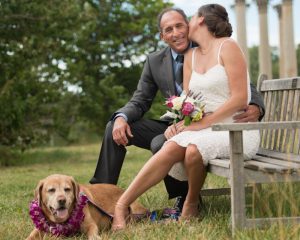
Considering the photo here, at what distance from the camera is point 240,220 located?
4461 mm

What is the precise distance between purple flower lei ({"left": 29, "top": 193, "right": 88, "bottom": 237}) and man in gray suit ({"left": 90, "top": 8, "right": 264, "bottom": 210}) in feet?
3.54

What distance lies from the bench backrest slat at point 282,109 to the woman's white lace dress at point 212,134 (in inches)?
24.4

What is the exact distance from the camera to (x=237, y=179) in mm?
4418

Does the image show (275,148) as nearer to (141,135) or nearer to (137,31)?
(141,135)

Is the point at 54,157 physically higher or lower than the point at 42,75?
lower

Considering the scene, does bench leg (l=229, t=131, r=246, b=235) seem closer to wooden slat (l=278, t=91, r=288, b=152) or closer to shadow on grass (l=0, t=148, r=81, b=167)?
wooden slat (l=278, t=91, r=288, b=152)

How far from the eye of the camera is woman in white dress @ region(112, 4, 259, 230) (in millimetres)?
5023

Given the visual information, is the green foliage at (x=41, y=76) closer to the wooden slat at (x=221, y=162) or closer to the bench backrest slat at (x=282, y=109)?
the bench backrest slat at (x=282, y=109)

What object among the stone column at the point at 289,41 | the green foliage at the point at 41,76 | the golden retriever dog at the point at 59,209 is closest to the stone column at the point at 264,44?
the stone column at the point at 289,41

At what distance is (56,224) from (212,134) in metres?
1.49

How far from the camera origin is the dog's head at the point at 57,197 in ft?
16.0

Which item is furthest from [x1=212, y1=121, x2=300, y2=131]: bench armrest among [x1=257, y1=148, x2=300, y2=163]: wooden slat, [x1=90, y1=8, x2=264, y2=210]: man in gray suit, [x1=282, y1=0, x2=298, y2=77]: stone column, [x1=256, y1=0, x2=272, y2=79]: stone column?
[x1=256, y1=0, x2=272, y2=79]: stone column

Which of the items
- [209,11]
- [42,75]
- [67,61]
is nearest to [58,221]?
[209,11]

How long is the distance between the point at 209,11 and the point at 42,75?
43.0ft
